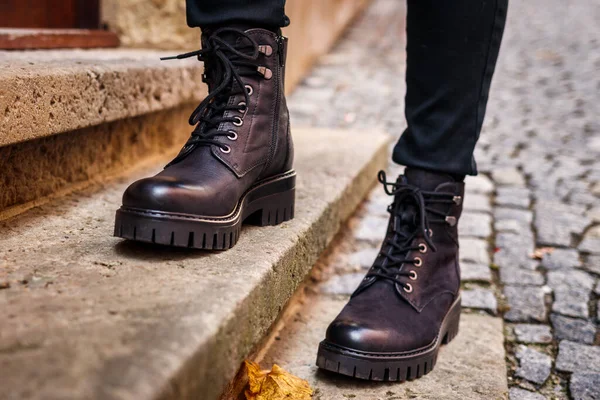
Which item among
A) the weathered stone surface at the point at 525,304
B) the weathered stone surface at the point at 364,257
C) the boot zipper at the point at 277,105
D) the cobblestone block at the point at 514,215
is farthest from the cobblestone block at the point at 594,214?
the boot zipper at the point at 277,105

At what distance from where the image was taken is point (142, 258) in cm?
123

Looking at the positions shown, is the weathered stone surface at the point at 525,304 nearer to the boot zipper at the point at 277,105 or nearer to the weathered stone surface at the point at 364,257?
the weathered stone surface at the point at 364,257

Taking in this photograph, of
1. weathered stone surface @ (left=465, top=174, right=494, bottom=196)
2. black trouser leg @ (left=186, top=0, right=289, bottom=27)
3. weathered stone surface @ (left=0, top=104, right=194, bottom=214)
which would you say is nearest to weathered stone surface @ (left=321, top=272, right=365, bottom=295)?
weathered stone surface @ (left=0, top=104, right=194, bottom=214)

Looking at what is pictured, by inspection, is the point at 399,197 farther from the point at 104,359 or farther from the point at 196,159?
the point at 104,359

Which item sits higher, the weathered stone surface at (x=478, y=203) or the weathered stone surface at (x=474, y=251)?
the weathered stone surface at (x=478, y=203)

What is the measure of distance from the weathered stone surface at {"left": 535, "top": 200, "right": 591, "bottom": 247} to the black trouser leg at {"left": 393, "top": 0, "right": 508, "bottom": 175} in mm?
1008

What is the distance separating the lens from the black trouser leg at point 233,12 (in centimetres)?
131

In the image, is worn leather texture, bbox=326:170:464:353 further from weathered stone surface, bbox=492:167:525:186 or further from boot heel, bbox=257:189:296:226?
weathered stone surface, bbox=492:167:525:186

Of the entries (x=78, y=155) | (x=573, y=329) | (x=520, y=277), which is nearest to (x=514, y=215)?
(x=520, y=277)

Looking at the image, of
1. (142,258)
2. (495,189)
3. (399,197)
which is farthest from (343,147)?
(142,258)

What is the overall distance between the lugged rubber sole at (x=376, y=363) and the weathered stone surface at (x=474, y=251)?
781 mm

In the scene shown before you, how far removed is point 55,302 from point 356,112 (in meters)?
3.49

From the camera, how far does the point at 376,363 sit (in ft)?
4.47

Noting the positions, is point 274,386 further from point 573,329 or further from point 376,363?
point 573,329
